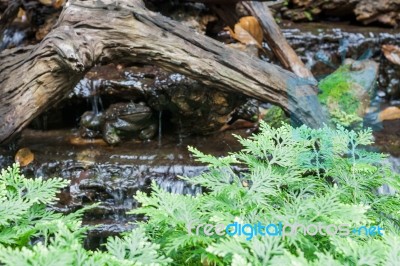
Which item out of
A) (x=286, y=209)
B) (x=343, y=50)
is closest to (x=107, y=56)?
(x=286, y=209)

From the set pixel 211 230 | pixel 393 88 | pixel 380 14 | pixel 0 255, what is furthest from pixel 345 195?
pixel 380 14

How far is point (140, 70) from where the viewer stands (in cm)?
427

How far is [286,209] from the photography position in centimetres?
143

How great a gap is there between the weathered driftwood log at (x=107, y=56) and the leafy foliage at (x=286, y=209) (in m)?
1.40

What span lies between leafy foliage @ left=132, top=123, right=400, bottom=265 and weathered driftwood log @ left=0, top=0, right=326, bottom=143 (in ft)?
4.61

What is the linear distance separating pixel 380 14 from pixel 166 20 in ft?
13.8

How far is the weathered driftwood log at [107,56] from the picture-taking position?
9.68 feet

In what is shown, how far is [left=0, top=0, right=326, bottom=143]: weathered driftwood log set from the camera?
9.68 feet

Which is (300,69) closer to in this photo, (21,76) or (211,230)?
(21,76)

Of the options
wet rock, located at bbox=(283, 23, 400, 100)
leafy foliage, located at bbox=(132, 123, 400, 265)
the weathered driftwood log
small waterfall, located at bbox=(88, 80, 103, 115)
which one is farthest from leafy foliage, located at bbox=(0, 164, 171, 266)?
wet rock, located at bbox=(283, 23, 400, 100)

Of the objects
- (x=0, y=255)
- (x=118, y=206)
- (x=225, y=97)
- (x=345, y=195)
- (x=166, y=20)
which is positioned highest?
(x=166, y=20)

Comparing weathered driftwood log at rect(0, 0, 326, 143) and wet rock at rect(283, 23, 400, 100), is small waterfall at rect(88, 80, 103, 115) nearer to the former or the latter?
weathered driftwood log at rect(0, 0, 326, 143)

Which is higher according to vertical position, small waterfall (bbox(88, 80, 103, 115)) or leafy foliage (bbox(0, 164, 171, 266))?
leafy foliage (bbox(0, 164, 171, 266))

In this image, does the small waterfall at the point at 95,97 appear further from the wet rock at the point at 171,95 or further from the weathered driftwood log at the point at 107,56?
the weathered driftwood log at the point at 107,56
